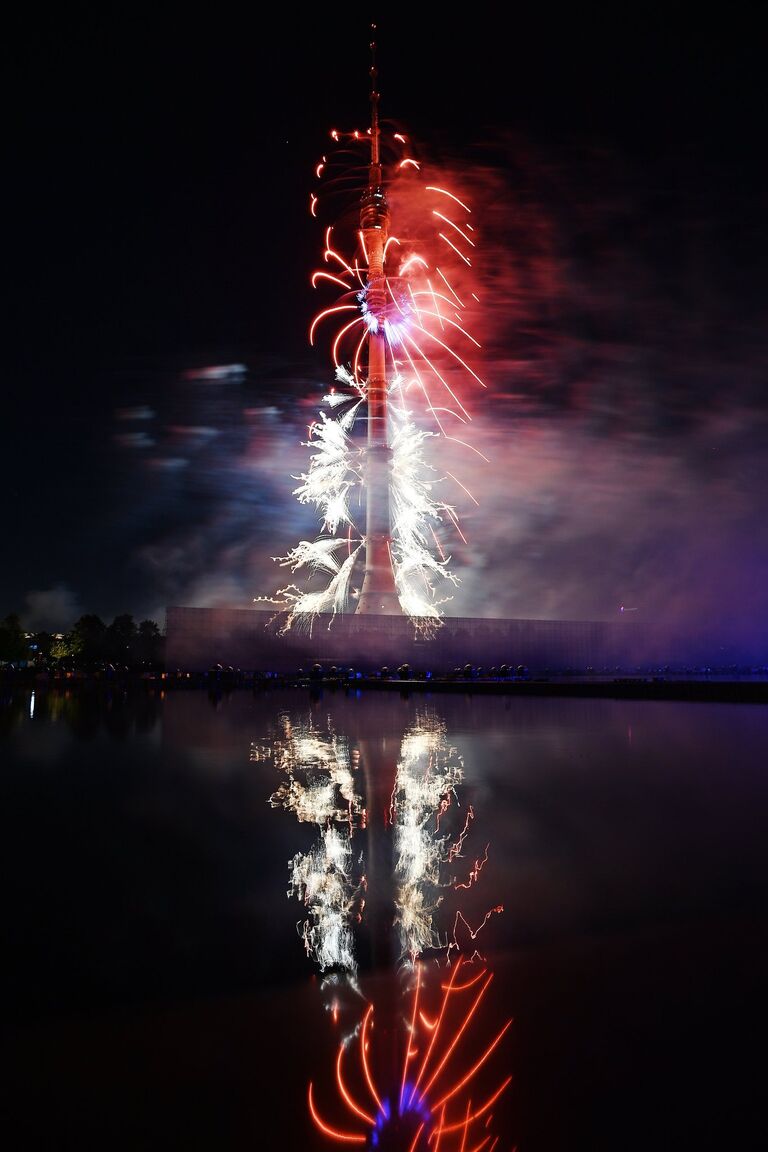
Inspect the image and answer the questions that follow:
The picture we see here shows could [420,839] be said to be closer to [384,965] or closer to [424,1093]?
[384,965]

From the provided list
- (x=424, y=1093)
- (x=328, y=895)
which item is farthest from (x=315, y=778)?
(x=424, y=1093)

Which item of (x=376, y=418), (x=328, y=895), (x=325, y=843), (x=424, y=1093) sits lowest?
(x=424, y=1093)

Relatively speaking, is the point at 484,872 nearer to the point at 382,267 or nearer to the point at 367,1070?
the point at 367,1070

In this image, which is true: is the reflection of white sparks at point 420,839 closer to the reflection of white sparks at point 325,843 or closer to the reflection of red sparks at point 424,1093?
the reflection of white sparks at point 325,843

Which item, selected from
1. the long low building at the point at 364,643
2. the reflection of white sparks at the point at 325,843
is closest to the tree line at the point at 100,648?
the long low building at the point at 364,643

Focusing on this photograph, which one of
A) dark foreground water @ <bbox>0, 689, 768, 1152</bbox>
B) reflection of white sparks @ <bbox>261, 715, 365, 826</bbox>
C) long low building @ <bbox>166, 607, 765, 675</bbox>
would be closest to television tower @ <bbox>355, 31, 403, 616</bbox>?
long low building @ <bbox>166, 607, 765, 675</bbox>

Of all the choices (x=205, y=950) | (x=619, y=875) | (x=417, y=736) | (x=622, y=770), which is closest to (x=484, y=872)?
(x=619, y=875)
